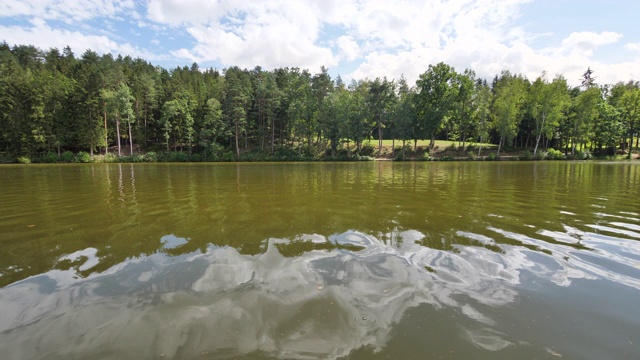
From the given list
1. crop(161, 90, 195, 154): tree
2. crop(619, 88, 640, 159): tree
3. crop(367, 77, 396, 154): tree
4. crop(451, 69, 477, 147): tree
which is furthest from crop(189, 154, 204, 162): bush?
crop(619, 88, 640, 159): tree

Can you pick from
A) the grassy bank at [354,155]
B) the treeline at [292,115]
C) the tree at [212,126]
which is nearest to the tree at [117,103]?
the treeline at [292,115]

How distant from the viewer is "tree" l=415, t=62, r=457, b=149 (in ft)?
207

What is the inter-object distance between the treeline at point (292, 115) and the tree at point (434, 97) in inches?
8.3

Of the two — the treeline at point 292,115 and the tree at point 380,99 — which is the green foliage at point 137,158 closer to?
the treeline at point 292,115

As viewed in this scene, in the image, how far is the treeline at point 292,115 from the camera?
60281mm

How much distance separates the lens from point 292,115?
68562mm

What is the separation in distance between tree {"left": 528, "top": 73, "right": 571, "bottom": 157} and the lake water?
64.7 meters

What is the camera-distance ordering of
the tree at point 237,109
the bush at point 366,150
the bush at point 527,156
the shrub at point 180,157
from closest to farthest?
the bush at point 527,156 < the shrub at point 180,157 < the bush at point 366,150 < the tree at point 237,109

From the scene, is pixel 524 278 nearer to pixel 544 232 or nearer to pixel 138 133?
pixel 544 232

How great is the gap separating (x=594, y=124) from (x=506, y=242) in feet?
256

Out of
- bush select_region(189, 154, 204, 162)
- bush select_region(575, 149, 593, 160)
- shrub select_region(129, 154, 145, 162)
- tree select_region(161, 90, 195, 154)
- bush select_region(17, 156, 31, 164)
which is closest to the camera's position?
bush select_region(17, 156, 31, 164)

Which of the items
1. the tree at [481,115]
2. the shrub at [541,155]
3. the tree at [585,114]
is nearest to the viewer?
the shrub at [541,155]

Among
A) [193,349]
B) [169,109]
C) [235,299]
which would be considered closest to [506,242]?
[235,299]

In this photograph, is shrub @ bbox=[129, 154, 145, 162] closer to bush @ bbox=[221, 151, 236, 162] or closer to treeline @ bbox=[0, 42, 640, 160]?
treeline @ bbox=[0, 42, 640, 160]
